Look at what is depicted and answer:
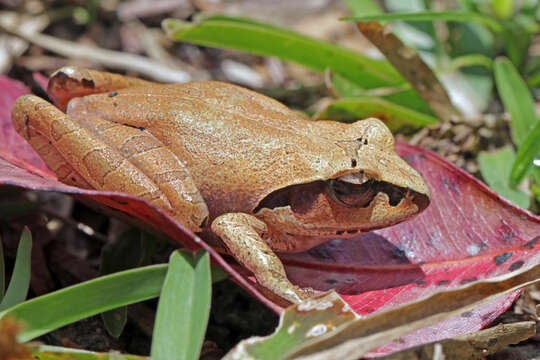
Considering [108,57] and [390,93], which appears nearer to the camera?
[390,93]

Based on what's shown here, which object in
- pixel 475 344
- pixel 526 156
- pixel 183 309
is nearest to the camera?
pixel 183 309

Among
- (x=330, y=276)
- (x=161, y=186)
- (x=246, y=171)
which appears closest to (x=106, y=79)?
(x=161, y=186)

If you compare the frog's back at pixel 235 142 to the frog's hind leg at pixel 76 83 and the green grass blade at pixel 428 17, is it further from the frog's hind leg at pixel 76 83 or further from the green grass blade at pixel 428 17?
the green grass blade at pixel 428 17

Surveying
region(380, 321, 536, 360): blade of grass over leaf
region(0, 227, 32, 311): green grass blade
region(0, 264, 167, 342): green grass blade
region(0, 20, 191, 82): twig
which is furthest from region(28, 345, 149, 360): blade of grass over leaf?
region(0, 20, 191, 82): twig

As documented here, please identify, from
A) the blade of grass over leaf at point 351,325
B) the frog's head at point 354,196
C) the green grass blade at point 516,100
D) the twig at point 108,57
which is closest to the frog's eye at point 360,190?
the frog's head at point 354,196

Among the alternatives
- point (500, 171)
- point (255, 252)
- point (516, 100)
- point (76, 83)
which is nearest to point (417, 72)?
point (516, 100)

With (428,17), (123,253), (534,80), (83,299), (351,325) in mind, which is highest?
(428,17)

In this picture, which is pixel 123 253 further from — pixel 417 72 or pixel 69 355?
pixel 417 72
